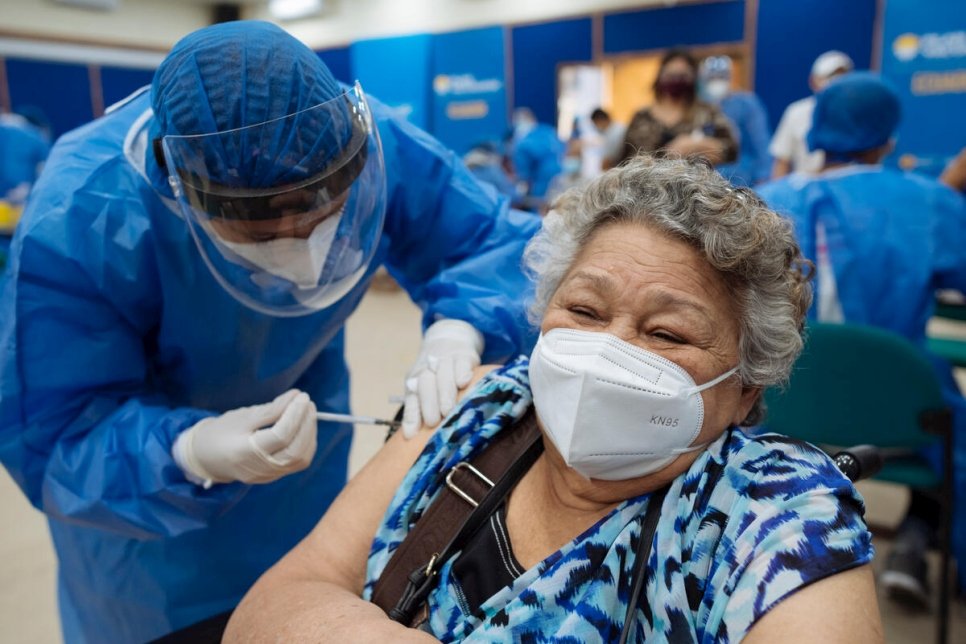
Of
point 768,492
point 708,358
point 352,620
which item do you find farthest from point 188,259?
point 768,492

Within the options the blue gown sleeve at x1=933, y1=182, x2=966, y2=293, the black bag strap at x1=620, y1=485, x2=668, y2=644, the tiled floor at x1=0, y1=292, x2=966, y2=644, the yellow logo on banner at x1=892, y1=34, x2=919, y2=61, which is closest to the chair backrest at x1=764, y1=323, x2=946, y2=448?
the blue gown sleeve at x1=933, y1=182, x2=966, y2=293

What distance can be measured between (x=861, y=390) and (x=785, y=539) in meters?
1.22

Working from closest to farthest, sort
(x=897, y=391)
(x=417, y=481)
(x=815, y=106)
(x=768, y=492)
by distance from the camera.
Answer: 1. (x=768, y=492)
2. (x=417, y=481)
3. (x=897, y=391)
4. (x=815, y=106)

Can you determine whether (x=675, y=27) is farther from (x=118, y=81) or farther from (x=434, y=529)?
(x=118, y=81)

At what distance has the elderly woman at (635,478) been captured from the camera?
87cm

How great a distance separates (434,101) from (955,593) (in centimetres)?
856

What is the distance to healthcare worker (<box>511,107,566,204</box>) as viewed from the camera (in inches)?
309

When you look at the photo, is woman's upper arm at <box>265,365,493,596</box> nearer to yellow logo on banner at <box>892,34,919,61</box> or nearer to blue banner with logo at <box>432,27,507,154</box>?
yellow logo on banner at <box>892,34,919,61</box>

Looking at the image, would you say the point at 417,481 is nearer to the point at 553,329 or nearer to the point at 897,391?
Answer: the point at 553,329

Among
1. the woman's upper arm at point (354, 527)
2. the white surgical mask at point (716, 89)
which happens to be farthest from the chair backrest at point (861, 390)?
the white surgical mask at point (716, 89)

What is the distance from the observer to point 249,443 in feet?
3.71

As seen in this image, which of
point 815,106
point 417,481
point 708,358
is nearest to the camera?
point 708,358

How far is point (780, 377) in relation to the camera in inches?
41.8

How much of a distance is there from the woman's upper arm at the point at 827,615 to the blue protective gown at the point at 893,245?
152 cm
